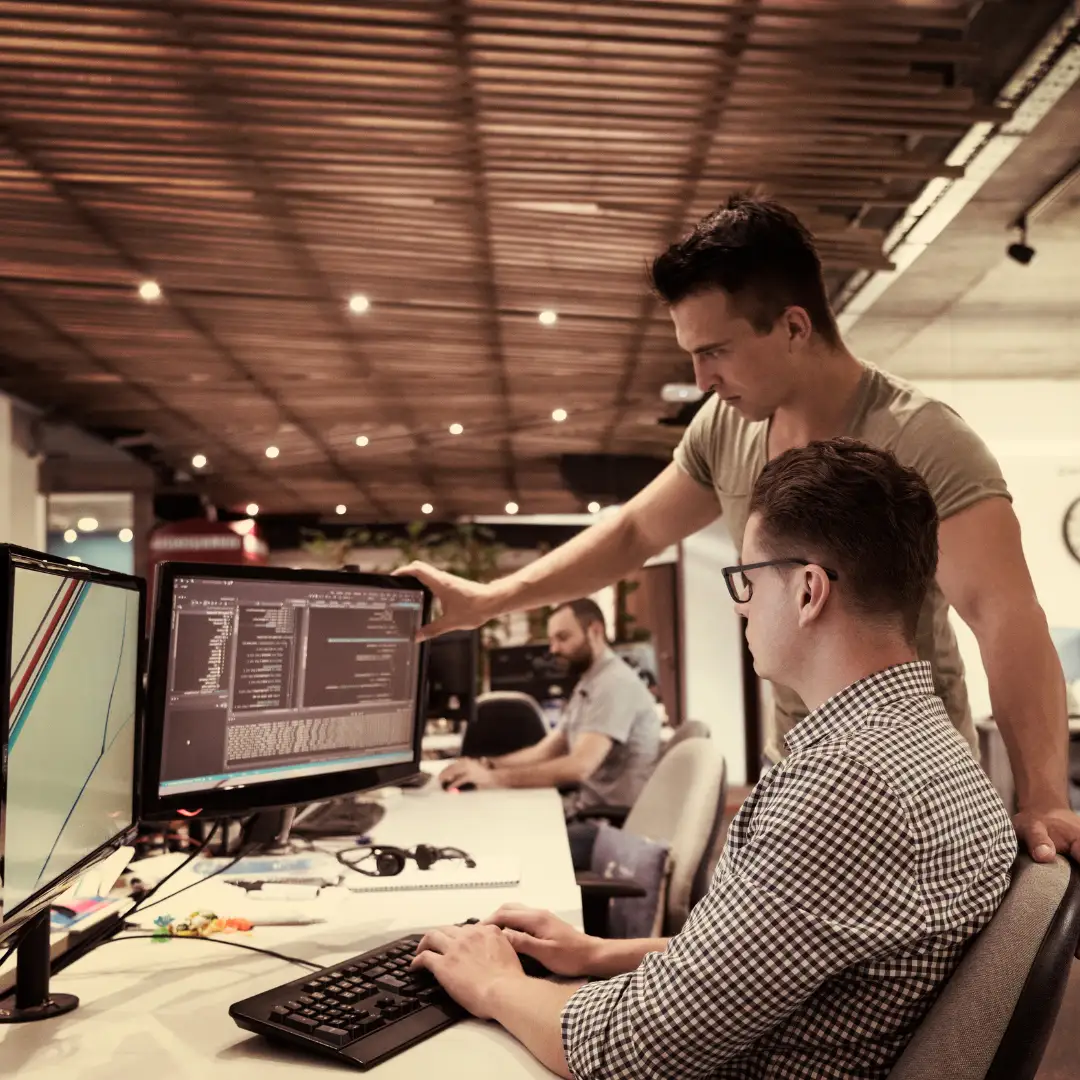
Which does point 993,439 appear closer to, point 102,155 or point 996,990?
point 102,155

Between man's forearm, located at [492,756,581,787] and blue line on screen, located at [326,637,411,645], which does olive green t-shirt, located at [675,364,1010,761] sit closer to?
blue line on screen, located at [326,637,411,645]

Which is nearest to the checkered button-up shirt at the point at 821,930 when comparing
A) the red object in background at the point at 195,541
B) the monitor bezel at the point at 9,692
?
the monitor bezel at the point at 9,692

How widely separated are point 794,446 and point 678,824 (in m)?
1.12

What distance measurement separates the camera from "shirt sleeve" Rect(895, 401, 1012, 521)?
1656mm

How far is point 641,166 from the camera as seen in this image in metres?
4.29

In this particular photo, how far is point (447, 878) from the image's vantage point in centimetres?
194

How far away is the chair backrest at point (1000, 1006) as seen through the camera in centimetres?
92

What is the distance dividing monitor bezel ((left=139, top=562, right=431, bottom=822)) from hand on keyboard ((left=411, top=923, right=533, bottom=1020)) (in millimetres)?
471

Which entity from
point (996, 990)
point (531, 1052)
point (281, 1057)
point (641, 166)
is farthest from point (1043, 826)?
point (641, 166)

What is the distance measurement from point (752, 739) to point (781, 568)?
10.3m

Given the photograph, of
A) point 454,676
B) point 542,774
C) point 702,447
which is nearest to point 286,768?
point 702,447

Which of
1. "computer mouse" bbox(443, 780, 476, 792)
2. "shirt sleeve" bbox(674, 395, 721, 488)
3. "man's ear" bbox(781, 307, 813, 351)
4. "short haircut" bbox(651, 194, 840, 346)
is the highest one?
"short haircut" bbox(651, 194, 840, 346)

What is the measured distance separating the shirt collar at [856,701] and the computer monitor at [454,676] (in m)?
3.20

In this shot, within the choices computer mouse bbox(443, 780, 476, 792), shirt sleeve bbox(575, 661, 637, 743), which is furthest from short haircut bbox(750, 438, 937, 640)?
shirt sleeve bbox(575, 661, 637, 743)
